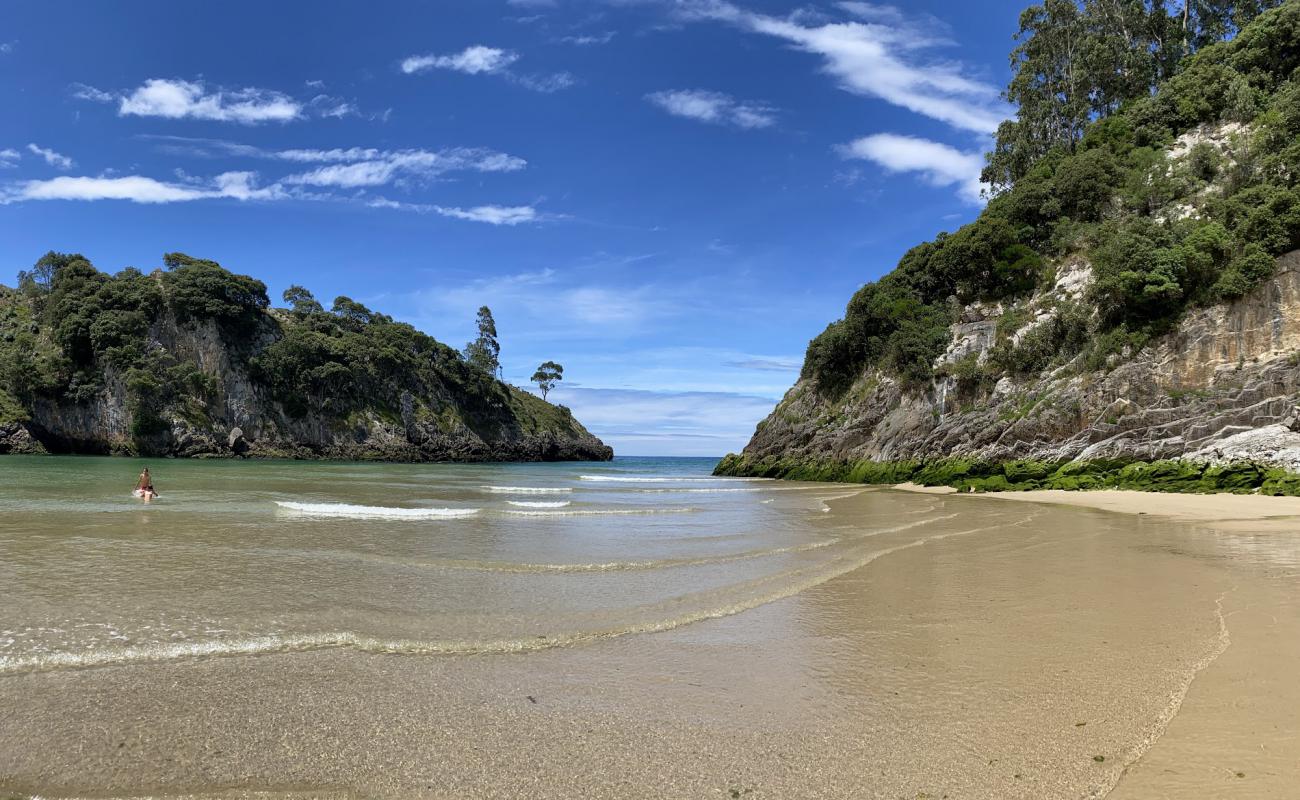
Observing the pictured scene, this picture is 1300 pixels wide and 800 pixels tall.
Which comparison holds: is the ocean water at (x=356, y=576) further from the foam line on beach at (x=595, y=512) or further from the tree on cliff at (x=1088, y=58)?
the tree on cliff at (x=1088, y=58)

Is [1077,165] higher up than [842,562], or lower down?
higher up

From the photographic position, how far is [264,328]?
8256cm

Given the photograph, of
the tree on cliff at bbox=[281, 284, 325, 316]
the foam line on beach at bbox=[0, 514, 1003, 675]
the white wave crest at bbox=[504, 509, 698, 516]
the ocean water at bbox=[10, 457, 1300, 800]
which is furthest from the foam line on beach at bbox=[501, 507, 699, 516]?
the tree on cliff at bbox=[281, 284, 325, 316]

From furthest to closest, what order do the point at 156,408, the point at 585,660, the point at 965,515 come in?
the point at 156,408 → the point at 965,515 → the point at 585,660

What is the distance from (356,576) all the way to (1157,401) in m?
30.8

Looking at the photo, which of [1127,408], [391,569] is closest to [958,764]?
[391,569]

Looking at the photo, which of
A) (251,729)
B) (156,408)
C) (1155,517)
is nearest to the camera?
(251,729)

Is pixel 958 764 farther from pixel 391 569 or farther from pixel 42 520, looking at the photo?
pixel 42 520

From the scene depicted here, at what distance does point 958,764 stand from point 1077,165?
145ft

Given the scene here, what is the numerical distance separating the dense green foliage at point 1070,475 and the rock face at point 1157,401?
43.1 inches

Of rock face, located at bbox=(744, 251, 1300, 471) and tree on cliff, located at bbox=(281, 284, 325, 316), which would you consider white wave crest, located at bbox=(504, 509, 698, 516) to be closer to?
rock face, located at bbox=(744, 251, 1300, 471)

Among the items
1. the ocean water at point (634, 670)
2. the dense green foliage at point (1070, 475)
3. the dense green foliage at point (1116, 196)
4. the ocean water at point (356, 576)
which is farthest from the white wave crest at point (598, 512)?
the dense green foliage at point (1116, 196)

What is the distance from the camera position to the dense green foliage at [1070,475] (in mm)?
20891

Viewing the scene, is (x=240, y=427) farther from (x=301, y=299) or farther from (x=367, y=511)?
(x=367, y=511)
